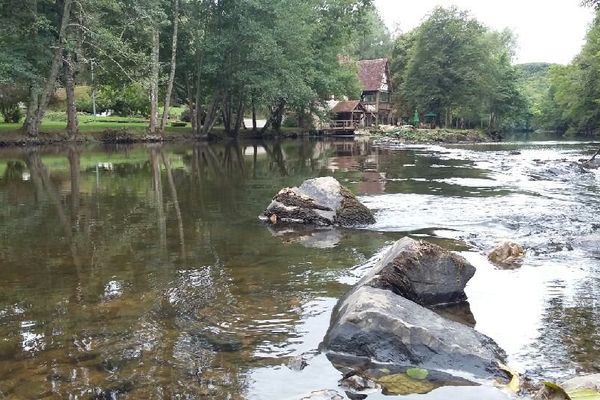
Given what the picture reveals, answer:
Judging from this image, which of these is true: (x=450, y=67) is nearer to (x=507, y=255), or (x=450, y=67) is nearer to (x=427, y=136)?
(x=427, y=136)

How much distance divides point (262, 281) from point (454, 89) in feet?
213

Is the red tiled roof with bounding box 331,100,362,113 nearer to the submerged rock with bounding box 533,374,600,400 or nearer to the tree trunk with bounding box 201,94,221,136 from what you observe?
the tree trunk with bounding box 201,94,221,136

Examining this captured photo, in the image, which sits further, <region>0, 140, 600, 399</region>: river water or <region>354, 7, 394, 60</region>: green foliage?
<region>354, 7, 394, 60</region>: green foliage

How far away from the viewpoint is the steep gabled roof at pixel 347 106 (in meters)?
→ 66.0

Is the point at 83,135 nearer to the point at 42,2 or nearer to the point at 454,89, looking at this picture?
the point at 42,2

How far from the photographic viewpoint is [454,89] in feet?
221

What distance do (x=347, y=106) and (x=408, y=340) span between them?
207 ft

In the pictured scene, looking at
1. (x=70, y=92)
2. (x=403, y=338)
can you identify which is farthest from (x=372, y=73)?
(x=403, y=338)

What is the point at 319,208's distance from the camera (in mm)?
11438

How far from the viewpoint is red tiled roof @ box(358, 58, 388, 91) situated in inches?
2963

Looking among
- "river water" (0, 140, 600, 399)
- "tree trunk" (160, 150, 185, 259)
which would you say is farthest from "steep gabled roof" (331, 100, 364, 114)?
"river water" (0, 140, 600, 399)

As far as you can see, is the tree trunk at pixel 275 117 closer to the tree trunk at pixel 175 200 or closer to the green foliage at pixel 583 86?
the tree trunk at pixel 175 200

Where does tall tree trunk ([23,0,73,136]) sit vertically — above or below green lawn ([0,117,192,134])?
above

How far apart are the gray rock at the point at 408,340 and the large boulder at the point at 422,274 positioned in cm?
96
